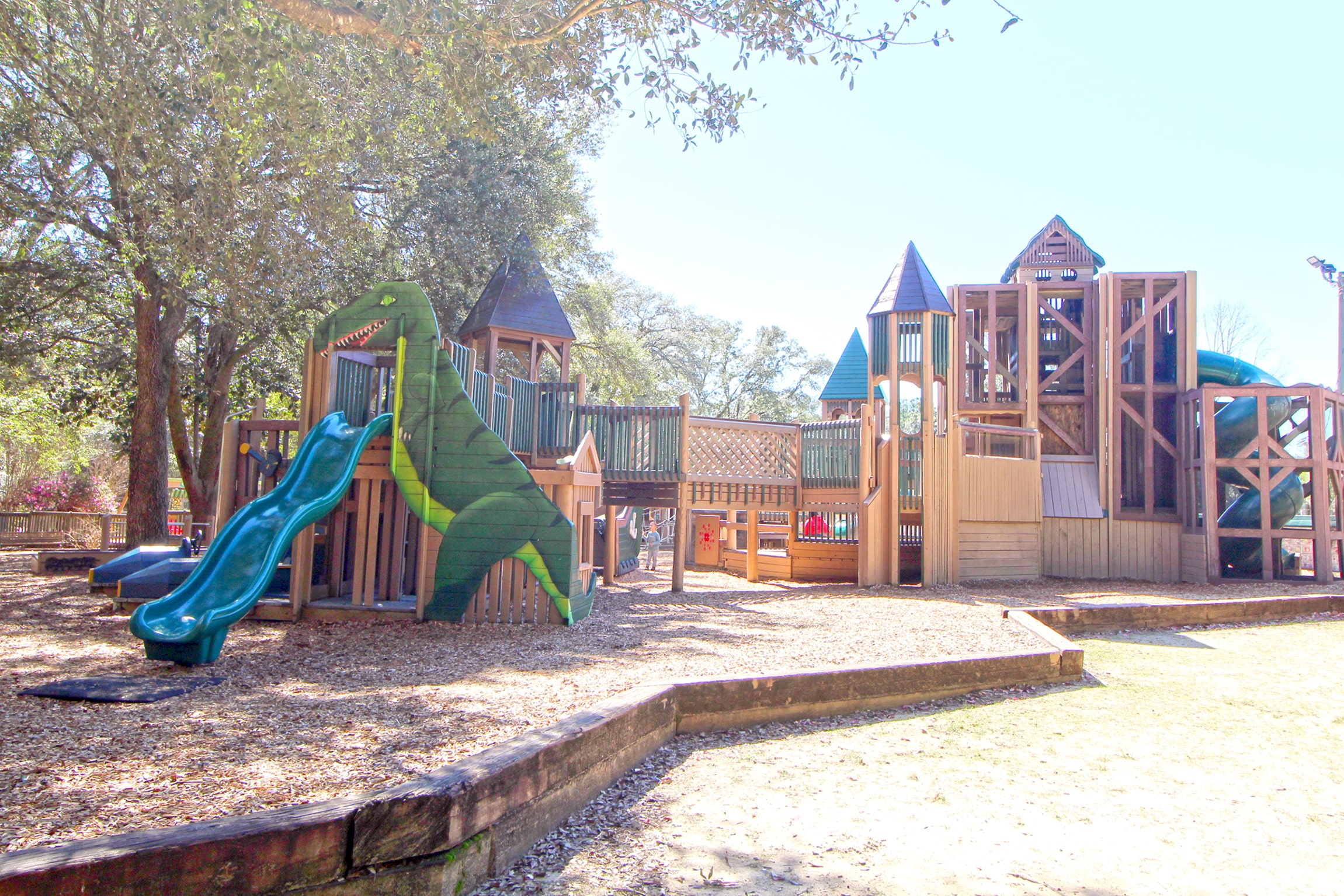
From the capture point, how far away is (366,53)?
11.2 m

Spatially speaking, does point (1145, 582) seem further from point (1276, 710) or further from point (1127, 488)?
point (1276, 710)

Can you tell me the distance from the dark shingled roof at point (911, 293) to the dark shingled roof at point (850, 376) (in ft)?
24.1

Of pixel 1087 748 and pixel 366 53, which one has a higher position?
pixel 366 53

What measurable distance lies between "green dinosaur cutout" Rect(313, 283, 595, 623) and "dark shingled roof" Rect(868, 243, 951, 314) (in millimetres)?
8952

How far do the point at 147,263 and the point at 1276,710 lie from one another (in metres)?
15.3

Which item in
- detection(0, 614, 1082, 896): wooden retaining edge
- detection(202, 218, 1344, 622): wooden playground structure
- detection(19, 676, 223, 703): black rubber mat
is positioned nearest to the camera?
detection(0, 614, 1082, 896): wooden retaining edge

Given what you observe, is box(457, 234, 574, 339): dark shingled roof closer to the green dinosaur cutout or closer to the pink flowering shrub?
the green dinosaur cutout

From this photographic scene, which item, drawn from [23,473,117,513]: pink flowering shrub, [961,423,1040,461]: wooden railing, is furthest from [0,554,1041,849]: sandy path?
[23,473,117,513]: pink flowering shrub

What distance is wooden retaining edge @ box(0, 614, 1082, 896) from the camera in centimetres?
217

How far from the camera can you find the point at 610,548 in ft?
50.1

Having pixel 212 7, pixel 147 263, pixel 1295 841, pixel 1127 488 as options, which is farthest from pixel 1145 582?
pixel 147 263

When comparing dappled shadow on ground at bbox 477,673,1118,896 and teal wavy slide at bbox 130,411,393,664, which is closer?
dappled shadow on ground at bbox 477,673,1118,896

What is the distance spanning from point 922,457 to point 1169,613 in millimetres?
4705

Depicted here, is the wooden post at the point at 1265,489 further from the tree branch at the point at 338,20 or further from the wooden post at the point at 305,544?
the wooden post at the point at 305,544
